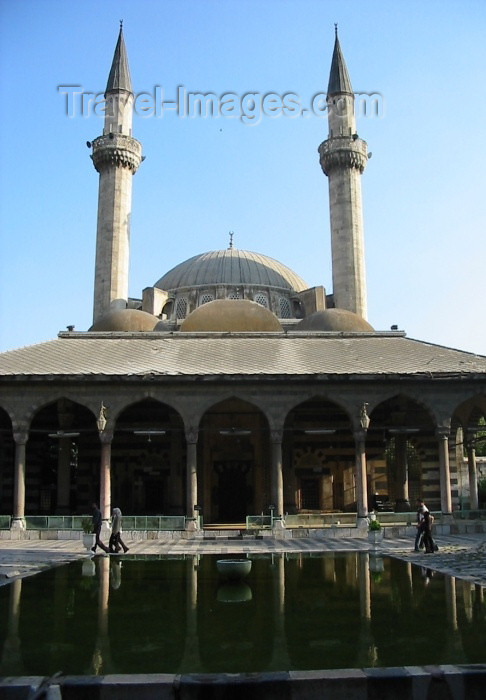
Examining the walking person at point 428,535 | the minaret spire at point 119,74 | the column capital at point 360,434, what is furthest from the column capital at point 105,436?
the minaret spire at point 119,74

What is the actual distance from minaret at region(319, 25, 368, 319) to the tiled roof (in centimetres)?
1353

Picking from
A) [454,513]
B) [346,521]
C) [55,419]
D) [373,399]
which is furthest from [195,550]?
[55,419]

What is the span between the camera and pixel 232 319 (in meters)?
34.1

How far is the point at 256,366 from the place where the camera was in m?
25.4

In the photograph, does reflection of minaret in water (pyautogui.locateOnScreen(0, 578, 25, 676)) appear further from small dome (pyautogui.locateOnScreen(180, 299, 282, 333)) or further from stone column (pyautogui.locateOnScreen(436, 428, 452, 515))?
small dome (pyautogui.locateOnScreen(180, 299, 282, 333))

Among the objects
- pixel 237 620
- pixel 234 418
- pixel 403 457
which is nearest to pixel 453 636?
pixel 237 620

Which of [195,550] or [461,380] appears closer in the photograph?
[195,550]

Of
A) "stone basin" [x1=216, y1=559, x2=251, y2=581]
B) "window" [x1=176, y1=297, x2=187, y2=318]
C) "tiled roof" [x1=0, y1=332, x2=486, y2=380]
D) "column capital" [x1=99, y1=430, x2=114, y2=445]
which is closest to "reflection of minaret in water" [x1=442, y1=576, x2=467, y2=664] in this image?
"stone basin" [x1=216, y1=559, x2=251, y2=581]

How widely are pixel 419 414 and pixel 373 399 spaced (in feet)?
19.9

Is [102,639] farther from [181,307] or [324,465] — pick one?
[181,307]

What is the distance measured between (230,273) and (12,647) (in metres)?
44.3

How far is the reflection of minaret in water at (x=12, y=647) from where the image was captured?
684 centimetres

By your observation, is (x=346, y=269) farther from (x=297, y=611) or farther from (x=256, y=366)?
(x=297, y=611)

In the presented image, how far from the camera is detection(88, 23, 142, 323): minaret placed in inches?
1764
